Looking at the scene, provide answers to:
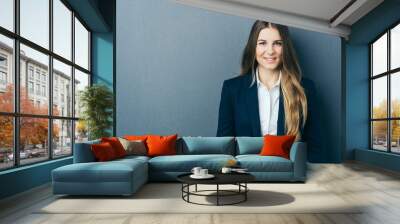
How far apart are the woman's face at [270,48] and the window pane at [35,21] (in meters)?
3.88

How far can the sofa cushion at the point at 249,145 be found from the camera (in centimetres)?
676

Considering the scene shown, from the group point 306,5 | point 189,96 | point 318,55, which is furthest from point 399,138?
point 189,96

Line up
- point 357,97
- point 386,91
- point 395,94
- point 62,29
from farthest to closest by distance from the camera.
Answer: point 357,97, point 386,91, point 395,94, point 62,29

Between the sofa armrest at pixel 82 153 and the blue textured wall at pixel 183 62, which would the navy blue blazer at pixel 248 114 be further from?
the sofa armrest at pixel 82 153

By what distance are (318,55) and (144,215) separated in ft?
17.1

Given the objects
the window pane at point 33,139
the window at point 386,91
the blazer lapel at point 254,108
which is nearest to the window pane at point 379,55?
the window at point 386,91

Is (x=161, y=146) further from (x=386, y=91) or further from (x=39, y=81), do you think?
(x=386, y=91)

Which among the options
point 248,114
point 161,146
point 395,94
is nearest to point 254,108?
point 248,114

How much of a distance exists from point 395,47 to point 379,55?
89 centimetres

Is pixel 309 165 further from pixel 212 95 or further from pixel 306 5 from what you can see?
pixel 306 5

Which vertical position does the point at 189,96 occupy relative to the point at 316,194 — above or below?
above

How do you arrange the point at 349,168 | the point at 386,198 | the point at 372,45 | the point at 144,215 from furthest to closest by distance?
the point at 372,45
the point at 349,168
the point at 386,198
the point at 144,215

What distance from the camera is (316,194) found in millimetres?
5102

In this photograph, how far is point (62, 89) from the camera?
24.2 feet
